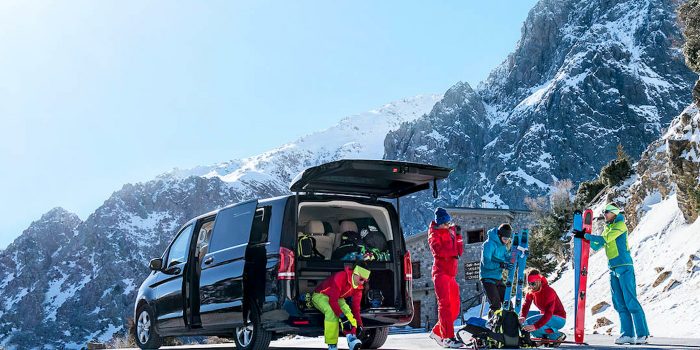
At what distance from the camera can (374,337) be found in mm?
10039

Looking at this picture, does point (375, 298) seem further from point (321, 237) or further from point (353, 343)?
point (353, 343)

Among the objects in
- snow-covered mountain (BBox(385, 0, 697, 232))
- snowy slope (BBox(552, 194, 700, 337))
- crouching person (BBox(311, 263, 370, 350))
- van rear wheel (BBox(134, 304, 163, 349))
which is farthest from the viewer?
snow-covered mountain (BBox(385, 0, 697, 232))

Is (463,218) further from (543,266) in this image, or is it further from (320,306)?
(320,306)

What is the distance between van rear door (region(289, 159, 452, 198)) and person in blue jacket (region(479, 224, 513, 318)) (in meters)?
1.25

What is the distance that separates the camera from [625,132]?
151500 millimetres

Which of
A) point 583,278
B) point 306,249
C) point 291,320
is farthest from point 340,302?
point 583,278

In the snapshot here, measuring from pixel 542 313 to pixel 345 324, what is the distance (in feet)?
11.2

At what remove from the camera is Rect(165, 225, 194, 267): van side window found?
10.5 meters

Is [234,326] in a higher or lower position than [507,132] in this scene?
lower

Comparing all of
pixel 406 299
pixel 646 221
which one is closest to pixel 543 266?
pixel 646 221

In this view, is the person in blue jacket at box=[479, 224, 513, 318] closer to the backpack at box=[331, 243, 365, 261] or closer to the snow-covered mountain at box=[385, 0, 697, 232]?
the backpack at box=[331, 243, 365, 261]

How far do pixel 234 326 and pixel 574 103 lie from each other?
159 meters

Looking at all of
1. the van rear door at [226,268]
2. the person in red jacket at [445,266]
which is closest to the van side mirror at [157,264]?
the van rear door at [226,268]

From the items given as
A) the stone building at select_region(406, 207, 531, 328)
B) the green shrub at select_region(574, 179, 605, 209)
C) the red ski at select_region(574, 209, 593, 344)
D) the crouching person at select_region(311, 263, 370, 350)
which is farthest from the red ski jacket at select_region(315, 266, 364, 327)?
the green shrub at select_region(574, 179, 605, 209)
